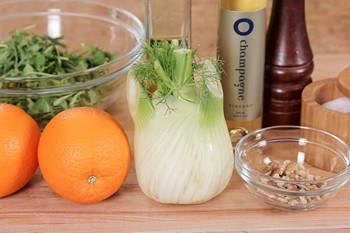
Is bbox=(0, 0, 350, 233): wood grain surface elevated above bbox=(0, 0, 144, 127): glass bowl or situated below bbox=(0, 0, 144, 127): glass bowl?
below

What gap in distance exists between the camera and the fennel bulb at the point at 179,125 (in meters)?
1.05

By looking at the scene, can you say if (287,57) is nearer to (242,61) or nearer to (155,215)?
(242,61)

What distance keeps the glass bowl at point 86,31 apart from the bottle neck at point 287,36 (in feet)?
0.68

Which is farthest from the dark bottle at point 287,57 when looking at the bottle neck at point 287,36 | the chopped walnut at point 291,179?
the chopped walnut at point 291,179

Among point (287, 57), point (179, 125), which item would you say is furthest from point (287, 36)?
point (179, 125)

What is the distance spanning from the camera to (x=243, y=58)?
1.17 m

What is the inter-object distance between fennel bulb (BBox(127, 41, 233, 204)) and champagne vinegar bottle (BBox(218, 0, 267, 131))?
0.10 metres

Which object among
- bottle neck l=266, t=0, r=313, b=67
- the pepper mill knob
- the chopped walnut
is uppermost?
bottle neck l=266, t=0, r=313, b=67

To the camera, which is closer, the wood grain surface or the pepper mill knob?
the wood grain surface

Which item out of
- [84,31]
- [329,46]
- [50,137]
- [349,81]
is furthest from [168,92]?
[329,46]

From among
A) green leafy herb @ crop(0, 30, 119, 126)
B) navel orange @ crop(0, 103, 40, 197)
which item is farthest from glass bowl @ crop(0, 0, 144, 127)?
navel orange @ crop(0, 103, 40, 197)

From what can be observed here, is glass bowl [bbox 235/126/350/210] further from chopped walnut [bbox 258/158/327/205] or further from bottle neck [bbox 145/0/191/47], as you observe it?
bottle neck [bbox 145/0/191/47]

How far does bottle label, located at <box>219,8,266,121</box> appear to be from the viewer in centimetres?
114

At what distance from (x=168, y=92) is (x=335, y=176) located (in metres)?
0.24
